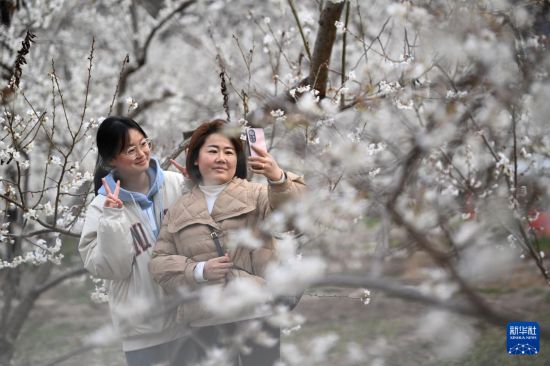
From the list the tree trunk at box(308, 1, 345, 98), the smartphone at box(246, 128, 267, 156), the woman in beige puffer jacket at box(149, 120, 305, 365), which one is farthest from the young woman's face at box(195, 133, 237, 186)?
the tree trunk at box(308, 1, 345, 98)

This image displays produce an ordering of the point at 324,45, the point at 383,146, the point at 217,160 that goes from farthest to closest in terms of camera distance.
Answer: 1. the point at 383,146
2. the point at 324,45
3. the point at 217,160

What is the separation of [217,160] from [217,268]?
15.1 inches

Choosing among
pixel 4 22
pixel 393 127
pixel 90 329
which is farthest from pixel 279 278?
pixel 90 329

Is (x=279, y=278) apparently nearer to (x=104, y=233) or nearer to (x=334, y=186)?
(x=104, y=233)

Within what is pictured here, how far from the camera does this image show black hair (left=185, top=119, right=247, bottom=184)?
2299mm

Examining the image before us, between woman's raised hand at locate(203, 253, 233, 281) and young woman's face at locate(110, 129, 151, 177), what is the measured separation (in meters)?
0.44

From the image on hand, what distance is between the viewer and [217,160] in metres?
2.25

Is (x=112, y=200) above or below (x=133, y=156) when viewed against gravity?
below

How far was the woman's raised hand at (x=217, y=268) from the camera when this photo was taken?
2.10 m

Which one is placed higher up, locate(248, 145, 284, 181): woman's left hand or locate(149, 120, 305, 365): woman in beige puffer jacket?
locate(248, 145, 284, 181): woman's left hand

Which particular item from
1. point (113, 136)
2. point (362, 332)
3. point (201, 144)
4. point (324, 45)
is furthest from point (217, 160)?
point (362, 332)

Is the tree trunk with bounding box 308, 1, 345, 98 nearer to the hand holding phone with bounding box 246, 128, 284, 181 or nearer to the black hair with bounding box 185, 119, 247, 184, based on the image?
the black hair with bounding box 185, 119, 247, 184

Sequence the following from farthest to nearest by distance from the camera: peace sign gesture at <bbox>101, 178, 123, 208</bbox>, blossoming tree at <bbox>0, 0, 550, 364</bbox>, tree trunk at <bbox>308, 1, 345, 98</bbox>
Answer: tree trunk at <bbox>308, 1, 345, 98</bbox> < blossoming tree at <bbox>0, 0, 550, 364</bbox> < peace sign gesture at <bbox>101, 178, 123, 208</bbox>

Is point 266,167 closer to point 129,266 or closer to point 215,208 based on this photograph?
point 215,208
